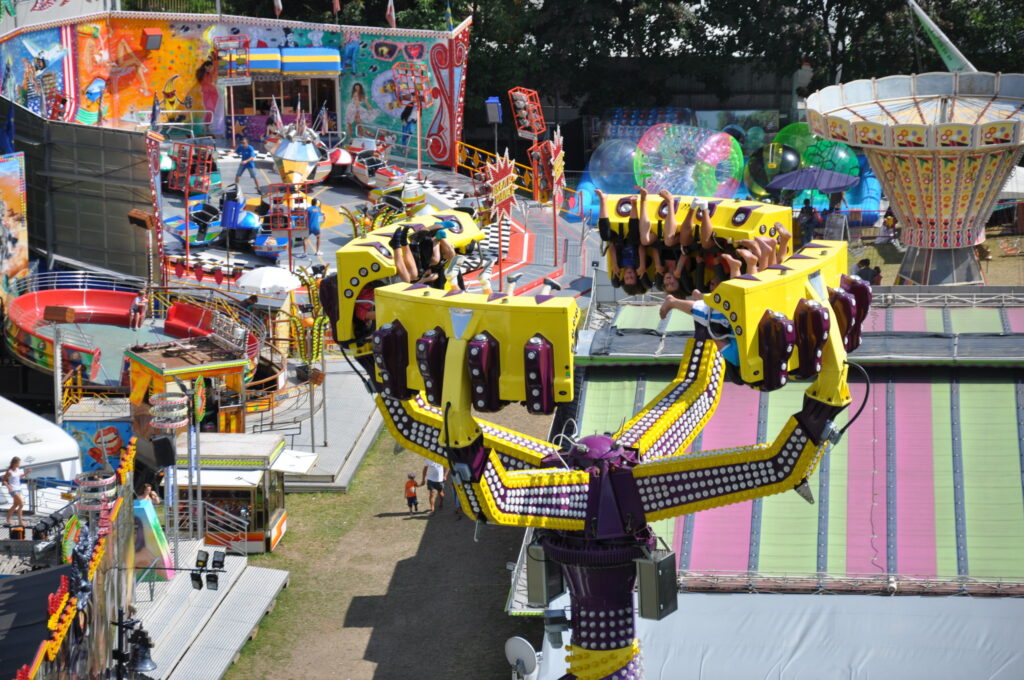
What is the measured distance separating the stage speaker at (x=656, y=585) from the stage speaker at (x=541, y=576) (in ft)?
2.50

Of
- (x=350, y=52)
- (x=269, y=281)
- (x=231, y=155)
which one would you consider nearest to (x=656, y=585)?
(x=269, y=281)

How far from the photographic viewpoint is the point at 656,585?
1212 centimetres

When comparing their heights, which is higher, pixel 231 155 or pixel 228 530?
pixel 231 155

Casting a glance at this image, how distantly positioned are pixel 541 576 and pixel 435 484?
1506 cm

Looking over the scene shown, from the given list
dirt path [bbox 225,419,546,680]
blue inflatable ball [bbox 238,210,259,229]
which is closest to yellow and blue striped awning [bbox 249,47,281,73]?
blue inflatable ball [bbox 238,210,259,229]

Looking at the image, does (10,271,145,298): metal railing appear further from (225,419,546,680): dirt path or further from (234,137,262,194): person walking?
(225,419,546,680): dirt path

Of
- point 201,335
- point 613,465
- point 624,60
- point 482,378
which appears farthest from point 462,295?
point 624,60

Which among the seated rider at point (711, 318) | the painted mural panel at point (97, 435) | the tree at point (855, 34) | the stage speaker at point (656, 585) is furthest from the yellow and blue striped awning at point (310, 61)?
the stage speaker at point (656, 585)

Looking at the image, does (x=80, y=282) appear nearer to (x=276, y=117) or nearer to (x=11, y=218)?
(x=11, y=218)

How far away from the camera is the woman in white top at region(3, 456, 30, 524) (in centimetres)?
2419

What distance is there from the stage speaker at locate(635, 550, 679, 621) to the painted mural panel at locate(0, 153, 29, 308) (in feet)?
78.3

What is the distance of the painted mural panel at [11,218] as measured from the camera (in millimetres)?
32844

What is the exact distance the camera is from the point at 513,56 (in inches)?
2047

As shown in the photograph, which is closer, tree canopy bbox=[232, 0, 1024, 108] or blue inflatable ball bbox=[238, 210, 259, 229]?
blue inflatable ball bbox=[238, 210, 259, 229]
